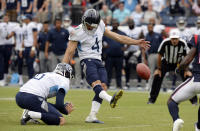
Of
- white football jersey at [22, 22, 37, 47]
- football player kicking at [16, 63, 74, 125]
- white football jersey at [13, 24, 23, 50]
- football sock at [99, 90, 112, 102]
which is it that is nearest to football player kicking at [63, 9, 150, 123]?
football sock at [99, 90, 112, 102]

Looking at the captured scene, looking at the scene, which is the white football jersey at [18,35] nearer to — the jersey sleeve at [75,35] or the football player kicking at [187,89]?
the jersey sleeve at [75,35]

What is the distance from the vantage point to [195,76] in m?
7.53

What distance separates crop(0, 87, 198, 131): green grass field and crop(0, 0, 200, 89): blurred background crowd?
10.3ft

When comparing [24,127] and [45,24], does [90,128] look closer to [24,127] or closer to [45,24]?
[24,127]

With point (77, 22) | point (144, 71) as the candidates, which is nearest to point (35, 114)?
point (144, 71)

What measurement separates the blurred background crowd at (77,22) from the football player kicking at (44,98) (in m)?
8.54

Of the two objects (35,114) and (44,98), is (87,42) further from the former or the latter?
(35,114)

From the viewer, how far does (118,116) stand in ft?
33.9

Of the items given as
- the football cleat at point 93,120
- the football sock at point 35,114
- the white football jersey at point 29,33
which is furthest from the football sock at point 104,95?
the white football jersey at point 29,33

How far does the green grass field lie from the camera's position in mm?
8336

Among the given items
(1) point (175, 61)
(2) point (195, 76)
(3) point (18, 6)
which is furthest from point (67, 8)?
(2) point (195, 76)

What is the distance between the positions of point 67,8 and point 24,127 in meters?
14.5

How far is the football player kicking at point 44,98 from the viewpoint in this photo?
830 centimetres

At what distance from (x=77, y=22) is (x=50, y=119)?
44.1ft
